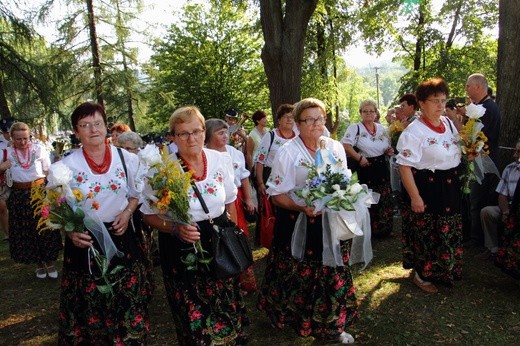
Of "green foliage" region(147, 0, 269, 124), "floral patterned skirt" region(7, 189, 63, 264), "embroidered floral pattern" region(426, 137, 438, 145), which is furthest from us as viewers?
"green foliage" region(147, 0, 269, 124)

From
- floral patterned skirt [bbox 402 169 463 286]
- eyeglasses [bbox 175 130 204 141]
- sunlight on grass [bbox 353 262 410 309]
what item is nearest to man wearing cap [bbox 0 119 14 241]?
eyeglasses [bbox 175 130 204 141]

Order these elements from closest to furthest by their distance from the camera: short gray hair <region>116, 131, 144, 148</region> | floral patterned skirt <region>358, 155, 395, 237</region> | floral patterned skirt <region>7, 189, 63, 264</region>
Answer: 1. short gray hair <region>116, 131, 144, 148</region>
2. floral patterned skirt <region>7, 189, 63, 264</region>
3. floral patterned skirt <region>358, 155, 395, 237</region>

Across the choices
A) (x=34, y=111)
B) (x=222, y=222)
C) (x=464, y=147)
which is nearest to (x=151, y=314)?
(x=222, y=222)

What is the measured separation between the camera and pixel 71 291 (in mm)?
3301

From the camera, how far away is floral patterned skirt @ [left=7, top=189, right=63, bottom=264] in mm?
6082

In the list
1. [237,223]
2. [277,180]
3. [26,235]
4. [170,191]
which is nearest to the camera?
[170,191]

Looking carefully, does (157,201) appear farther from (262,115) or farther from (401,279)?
(262,115)

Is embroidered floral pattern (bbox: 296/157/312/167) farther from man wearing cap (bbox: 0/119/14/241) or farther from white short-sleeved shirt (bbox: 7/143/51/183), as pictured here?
man wearing cap (bbox: 0/119/14/241)

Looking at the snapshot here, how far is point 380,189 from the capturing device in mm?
6602

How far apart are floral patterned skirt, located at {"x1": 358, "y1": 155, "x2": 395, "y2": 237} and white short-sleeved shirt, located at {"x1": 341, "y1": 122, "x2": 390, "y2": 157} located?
0.38 feet

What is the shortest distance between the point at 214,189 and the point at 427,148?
2.36 meters

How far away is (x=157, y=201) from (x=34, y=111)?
1269 cm

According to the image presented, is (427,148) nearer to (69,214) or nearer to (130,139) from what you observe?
(69,214)

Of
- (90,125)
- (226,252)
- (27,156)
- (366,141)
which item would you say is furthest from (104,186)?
(366,141)
